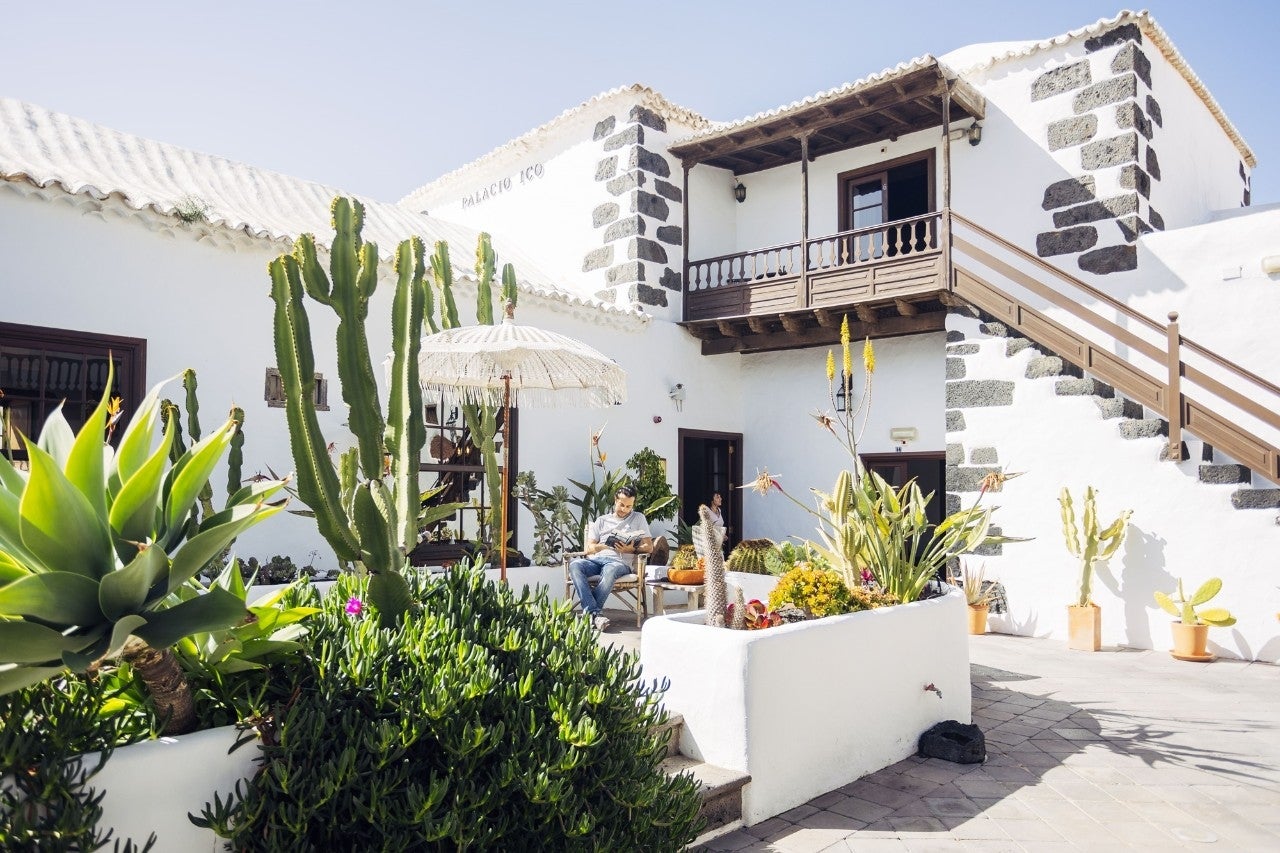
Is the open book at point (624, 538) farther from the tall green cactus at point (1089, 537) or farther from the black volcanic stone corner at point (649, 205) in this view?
the black volcanic stone corner at point (649, 205)

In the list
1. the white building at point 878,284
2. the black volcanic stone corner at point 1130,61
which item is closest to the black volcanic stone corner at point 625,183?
the white building at point 878,284

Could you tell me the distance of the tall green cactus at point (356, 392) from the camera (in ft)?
10.1

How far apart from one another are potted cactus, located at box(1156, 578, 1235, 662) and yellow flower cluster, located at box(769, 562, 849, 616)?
382cm

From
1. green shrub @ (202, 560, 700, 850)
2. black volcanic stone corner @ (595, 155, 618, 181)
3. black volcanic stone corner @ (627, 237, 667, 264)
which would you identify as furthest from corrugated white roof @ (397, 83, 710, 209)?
green shrub @ (202, 560, 700, 850)

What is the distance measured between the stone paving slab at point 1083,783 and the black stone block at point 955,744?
6 centimetres

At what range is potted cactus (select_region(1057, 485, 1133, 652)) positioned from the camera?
6.90 metres

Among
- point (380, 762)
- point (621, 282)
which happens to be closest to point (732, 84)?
point (621, 282)

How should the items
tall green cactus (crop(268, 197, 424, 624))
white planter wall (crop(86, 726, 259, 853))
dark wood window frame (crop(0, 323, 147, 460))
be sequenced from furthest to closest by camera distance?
dark wood window frame (crop(0, 323, 147, 460)), tall green cactus (crop(268, 197, 424, 624)), white planter wall (crop(86, 726, 259, 853))

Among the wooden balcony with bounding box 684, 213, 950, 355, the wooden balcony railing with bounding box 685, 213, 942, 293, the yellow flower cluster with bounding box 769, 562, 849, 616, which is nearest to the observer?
the yellow flower cluster with bounding box 769, 562, 849, 616

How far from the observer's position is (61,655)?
5.36 feet

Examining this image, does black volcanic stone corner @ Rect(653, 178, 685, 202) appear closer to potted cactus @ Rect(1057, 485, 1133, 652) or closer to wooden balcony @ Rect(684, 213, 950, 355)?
wooden balcony @ Rect(684, 213, 950, 355)

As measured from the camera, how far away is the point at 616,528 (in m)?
7.00

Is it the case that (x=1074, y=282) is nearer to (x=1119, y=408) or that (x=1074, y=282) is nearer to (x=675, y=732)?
(x=1119, y=408)

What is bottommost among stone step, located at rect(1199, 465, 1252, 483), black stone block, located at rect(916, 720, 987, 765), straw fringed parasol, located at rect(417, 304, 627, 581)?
black stone block, located at rect(916, 720, 987, 765)
